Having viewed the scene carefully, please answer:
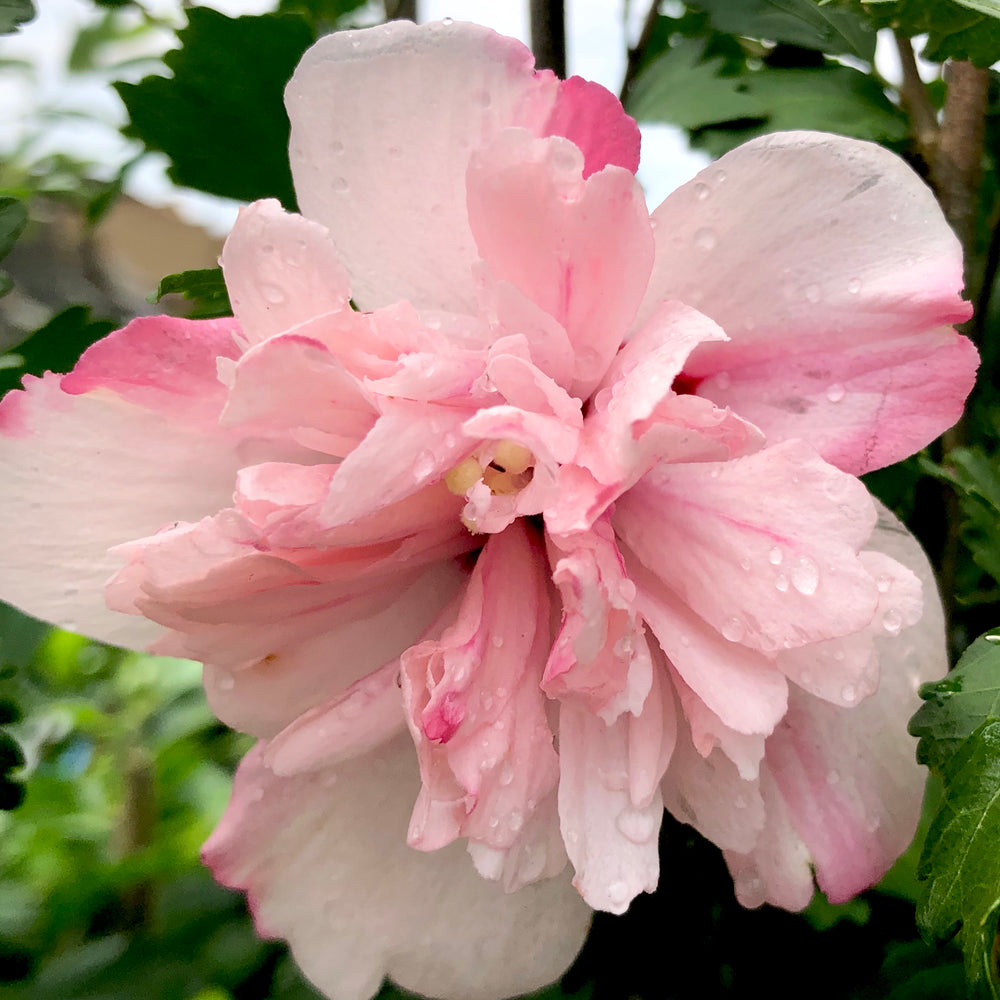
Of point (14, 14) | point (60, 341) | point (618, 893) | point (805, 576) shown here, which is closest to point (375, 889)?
point (618, 893)

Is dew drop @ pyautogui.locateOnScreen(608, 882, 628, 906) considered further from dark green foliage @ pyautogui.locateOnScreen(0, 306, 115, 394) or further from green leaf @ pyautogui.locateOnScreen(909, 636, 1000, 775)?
dark green foliage @ pyautogui.locateOnScreen(0, 306, 115, 394)

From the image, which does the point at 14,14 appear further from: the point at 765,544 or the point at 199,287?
the point at 765,544

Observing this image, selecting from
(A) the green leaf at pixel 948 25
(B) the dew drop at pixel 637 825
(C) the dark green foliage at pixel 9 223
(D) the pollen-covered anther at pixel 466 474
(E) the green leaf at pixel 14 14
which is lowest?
(B) the dew drop at pixel 637 825

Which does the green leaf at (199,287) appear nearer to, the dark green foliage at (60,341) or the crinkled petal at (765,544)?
the dark green foliage at (60,341)

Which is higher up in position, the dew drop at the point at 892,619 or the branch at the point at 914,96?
the branch at the point at 914,96

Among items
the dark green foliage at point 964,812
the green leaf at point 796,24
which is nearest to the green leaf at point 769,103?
the green leaf at point 796,24

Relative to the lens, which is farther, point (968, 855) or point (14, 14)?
point (14, 14)
